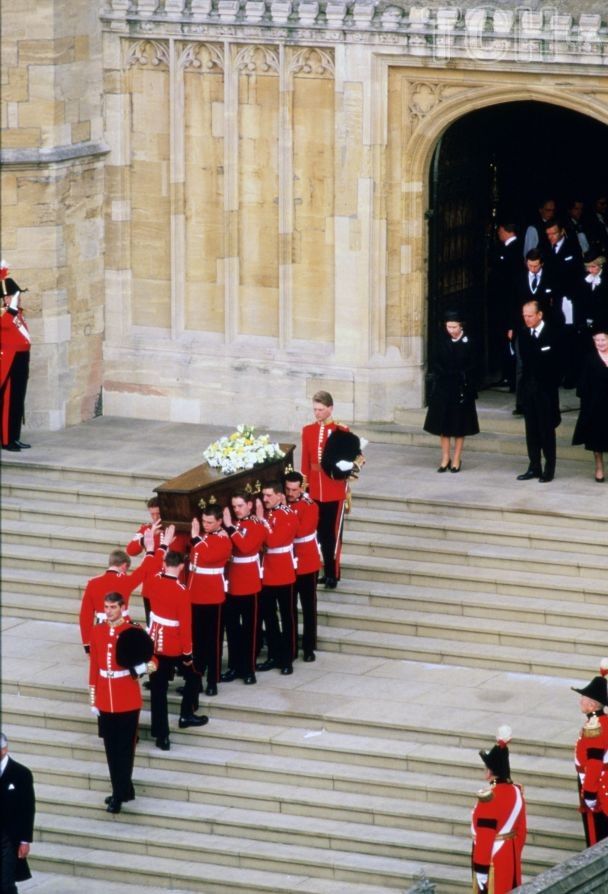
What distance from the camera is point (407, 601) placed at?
23203 millimetres

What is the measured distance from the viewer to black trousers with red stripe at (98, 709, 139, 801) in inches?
814

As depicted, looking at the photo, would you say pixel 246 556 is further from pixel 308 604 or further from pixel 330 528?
pixel 330 528

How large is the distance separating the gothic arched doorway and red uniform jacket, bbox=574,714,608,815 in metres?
8.20

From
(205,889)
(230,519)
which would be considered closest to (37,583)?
(230,519)

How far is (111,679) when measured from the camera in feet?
67.5

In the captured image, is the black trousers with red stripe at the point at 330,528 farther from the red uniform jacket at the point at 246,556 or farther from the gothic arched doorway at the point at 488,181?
the gothic arched doorway at the point at 488,181

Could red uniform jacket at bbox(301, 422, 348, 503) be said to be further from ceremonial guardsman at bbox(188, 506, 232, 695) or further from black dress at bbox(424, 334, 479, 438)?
black dress at bbox(424, 334, 479, 438)

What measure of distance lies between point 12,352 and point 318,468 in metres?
4.17

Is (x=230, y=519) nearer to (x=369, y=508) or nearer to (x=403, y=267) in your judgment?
(x=369, y=508)

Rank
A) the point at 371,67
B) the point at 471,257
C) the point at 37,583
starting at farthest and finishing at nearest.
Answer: the point at 471,257 → the point at 371,67 → the point at 37,583

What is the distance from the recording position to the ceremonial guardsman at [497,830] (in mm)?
18656

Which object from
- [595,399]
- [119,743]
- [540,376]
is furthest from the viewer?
[540,376]

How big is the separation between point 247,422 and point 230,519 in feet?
17.0

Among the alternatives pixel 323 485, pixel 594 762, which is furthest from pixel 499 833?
pixel 323 485
